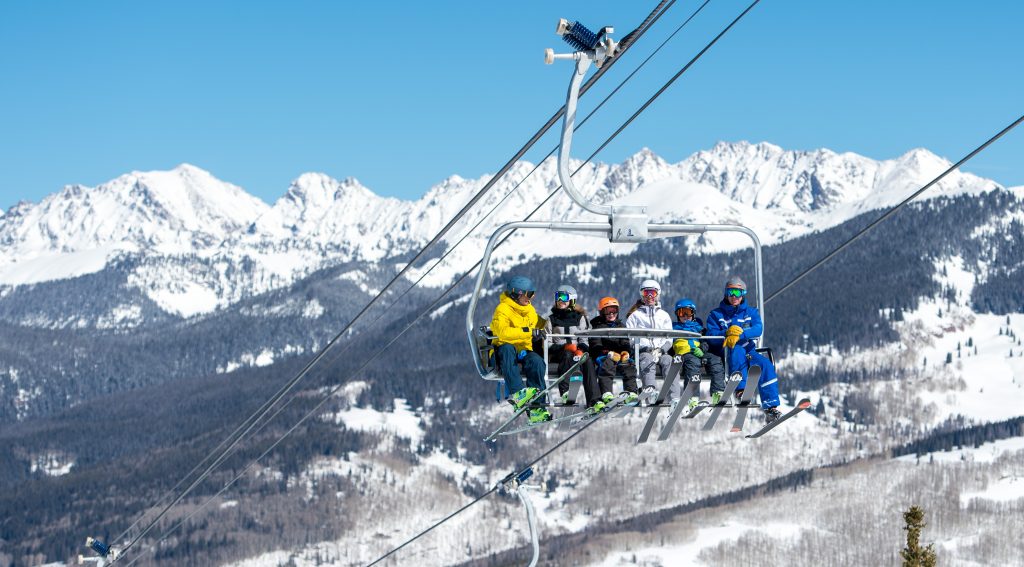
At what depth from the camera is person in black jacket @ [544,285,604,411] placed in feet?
82.4

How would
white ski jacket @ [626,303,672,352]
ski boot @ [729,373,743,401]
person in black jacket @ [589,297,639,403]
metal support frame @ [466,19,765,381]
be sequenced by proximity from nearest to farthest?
metal support frame @ [466,19,765,381] → ski boot @ [729,373,743,401] → white ski jacket @ [626,303,672,352] → person in black jacket @ [589,297,639,403]

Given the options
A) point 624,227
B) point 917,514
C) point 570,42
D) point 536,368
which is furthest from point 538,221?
point 917,514

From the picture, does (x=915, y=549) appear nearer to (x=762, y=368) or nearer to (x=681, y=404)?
(x=762, y=368)

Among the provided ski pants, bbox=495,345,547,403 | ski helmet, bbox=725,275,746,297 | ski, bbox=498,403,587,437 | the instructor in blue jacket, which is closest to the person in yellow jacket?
ski pants, bbox=495,345,547,403

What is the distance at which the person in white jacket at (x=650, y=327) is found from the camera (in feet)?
81.9

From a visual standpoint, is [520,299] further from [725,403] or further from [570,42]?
[570,42]

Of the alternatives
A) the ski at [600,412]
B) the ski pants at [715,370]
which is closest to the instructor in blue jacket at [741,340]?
the ski pants at [715,370]

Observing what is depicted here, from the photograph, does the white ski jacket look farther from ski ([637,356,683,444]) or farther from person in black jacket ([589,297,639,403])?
ski ([637,356,683,444])

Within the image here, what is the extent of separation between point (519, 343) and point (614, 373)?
1.67m

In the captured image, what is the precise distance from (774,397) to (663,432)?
74.6 inches

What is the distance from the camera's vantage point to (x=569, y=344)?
25.8 m

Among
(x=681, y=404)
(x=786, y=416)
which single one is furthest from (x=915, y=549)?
(x=681, y=404)

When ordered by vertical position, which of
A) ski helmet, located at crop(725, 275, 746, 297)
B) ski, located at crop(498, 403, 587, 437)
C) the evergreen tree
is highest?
ski helmet, located at crop(725, 275, 746, 297)

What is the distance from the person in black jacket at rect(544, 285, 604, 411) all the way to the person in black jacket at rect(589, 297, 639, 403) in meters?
0.14
